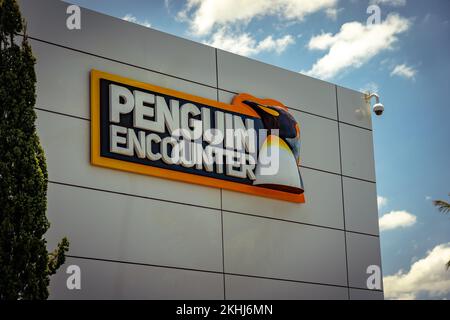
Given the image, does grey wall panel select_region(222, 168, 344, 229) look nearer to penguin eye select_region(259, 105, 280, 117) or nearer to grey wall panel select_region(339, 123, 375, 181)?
grey wall panel select_region(339, 123, 375, 181)

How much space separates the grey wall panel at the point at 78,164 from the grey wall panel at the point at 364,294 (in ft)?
16.4

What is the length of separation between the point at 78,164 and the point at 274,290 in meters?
4.97

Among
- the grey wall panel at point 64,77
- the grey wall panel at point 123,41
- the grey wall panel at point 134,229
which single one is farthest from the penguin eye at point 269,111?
the grey wall panel at point 64,77

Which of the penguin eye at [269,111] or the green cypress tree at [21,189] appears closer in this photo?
the green cypress tree at [21,189]

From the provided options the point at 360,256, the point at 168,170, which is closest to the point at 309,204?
the point at 360,256

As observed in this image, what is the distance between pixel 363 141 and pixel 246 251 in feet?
Answer: 16.3

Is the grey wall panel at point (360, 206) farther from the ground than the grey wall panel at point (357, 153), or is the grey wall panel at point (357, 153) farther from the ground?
the grey wall panel at point (357, 153)

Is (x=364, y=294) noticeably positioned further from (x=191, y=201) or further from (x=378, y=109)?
(x=191, y=201)

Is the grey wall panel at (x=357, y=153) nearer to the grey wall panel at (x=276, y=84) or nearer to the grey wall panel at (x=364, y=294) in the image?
the grey wall panel at (x=276, y=84)

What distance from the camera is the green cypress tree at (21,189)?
13219mm

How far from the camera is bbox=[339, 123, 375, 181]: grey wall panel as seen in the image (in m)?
21.0

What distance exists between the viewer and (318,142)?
67.1 feet

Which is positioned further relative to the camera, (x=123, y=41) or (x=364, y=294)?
(x=364, y=294)

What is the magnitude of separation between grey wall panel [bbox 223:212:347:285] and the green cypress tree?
4680mm
